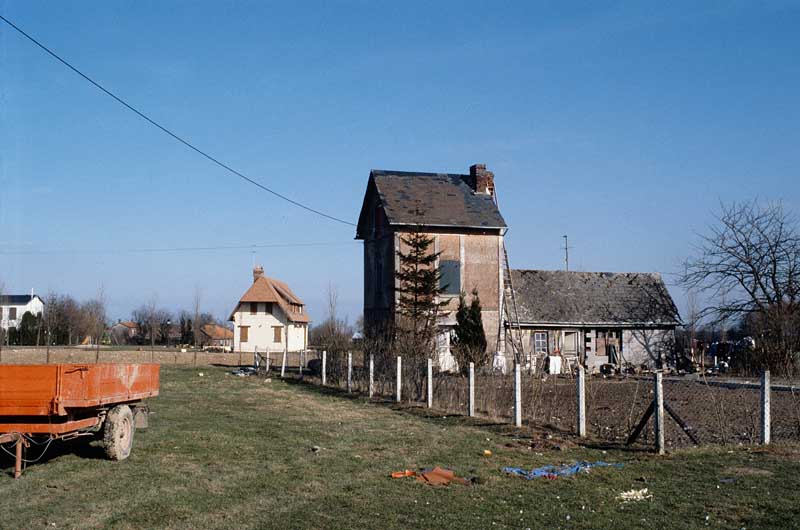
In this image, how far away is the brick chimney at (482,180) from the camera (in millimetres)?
39875

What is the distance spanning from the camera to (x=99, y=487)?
33.2 ft

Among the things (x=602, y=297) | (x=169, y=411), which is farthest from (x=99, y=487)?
(x=602, y=297)

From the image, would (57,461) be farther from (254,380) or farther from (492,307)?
(492,307)

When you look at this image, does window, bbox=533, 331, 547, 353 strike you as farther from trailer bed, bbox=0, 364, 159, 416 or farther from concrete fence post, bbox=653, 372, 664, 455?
trailer bed, bbox=0, 364, 159, 416

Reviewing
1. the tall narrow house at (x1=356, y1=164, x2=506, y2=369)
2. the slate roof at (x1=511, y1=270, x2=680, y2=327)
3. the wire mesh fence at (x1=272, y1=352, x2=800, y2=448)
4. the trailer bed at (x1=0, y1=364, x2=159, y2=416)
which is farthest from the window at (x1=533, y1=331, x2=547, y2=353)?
the trailer bed at (x1=0, y1=364, x2=159, y2=416)

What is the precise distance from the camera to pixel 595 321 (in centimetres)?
4081

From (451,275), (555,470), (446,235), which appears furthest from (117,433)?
(446,235)

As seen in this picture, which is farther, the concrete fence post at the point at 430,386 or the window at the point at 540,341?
the window at the point at 540,341

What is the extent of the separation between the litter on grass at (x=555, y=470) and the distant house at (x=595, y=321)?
2797 cm

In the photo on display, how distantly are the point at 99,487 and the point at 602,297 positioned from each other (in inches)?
1407

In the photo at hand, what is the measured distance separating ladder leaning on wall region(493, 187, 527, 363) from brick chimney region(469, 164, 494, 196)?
130 inches

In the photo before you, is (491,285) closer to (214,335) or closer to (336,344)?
(336,344)

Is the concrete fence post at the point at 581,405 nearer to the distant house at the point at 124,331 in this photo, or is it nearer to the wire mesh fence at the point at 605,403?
the wire mesh fence at the point at 605,403

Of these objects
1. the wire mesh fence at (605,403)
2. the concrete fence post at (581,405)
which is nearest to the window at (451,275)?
the wire mesh fence at (605,403)
